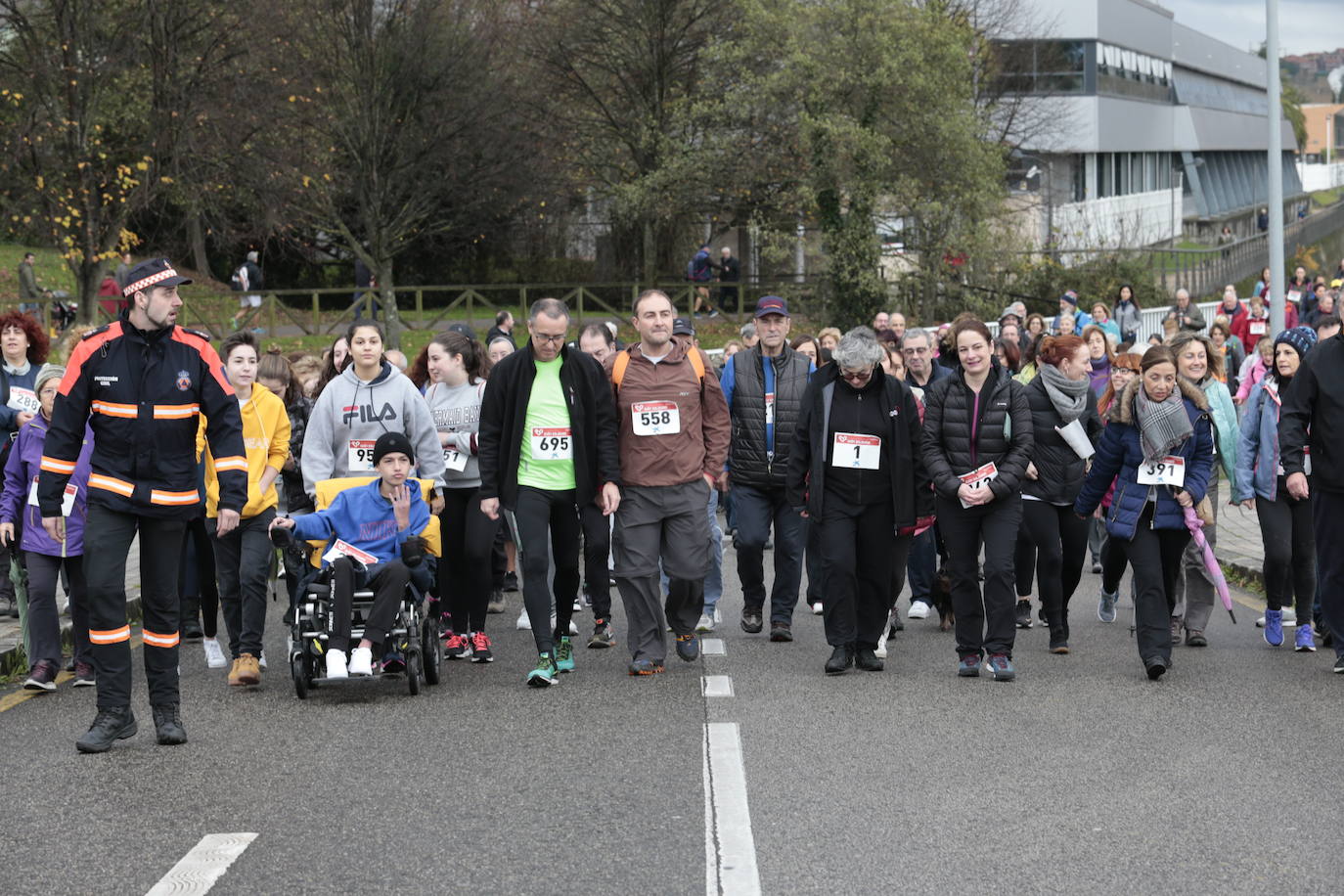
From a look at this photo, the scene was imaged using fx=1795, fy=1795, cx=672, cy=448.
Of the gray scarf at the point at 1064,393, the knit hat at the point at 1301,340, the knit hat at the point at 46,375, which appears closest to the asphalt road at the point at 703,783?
the gray scarf at the point at 1064,393

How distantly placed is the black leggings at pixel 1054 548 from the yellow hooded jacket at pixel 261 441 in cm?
433

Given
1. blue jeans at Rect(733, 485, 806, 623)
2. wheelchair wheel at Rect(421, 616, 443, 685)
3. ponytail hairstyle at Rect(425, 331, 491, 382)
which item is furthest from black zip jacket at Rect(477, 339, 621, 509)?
blue jeans at Rect(733, 485, 806, 623)

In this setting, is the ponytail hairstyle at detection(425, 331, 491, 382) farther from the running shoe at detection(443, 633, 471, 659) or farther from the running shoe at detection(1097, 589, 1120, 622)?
the running shoe at detection(1097, 589, 1120, 622)

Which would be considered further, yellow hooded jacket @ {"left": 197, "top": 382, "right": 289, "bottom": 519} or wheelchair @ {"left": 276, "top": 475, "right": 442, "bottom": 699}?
yellow hooded jacket @ {"left": 197, "top": 382, "right": 289, "bottom": 519}

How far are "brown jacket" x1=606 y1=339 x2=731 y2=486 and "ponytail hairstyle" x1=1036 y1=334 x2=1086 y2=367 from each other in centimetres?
205

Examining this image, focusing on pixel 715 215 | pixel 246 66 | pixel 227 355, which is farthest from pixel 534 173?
pixel 227 355

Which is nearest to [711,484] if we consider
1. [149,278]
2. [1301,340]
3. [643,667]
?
[643,667]

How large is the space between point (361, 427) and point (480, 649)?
4.84 ft

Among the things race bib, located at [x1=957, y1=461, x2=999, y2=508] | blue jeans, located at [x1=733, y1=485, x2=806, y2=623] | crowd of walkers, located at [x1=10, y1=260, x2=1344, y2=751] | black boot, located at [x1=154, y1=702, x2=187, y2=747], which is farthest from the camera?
blue jeans, located at [x1=733, y1=485, x2=806, y2=623]

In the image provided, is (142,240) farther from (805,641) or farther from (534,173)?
(805,641)

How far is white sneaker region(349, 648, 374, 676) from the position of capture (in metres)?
8.95

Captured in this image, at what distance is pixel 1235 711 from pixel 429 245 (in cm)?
4285

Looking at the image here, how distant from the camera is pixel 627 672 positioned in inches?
387

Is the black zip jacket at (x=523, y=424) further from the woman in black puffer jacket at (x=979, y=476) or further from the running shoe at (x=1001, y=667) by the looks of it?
the running shoe at (x=1001, y=667)
